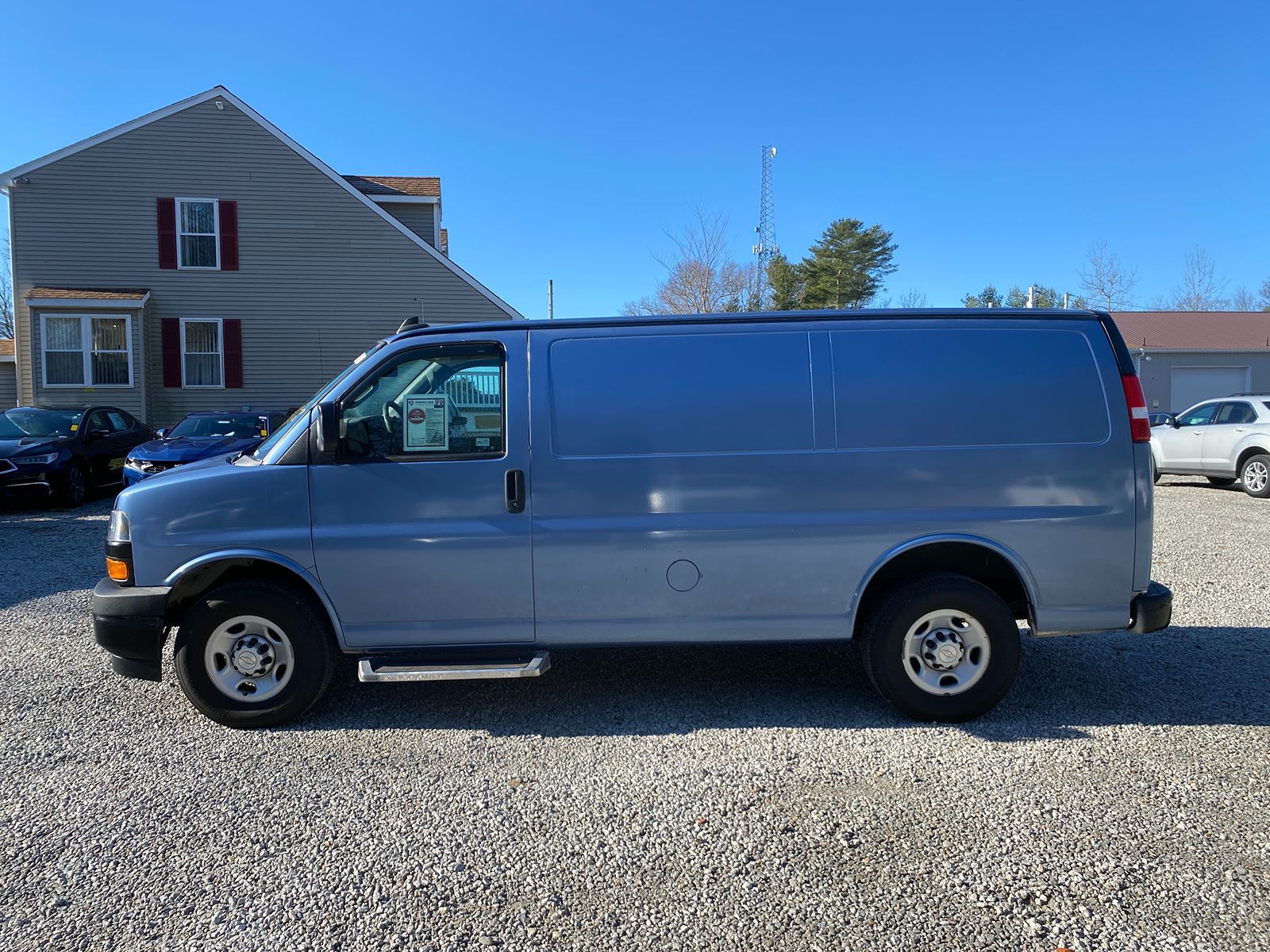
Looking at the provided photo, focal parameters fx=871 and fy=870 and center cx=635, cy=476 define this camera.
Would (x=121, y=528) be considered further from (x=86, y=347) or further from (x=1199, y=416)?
(x=86, y=347)

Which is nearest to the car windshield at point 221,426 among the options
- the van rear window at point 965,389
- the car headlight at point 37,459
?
the car headlight at point 37,459

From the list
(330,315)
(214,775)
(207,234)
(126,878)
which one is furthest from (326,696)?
(207,234)

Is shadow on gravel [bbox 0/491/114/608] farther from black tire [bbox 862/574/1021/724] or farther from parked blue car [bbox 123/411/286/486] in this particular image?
black tire [bbox 862/574/1021/724]

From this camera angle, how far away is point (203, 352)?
20.8 m

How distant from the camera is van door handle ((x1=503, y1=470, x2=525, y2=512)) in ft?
14.2

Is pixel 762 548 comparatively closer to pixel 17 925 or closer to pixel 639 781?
pixel 639 781

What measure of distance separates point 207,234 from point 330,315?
3372 mm

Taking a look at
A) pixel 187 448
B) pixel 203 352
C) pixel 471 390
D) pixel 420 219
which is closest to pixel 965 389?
pixel 471 390

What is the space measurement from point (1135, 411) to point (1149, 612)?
1015 millimetres

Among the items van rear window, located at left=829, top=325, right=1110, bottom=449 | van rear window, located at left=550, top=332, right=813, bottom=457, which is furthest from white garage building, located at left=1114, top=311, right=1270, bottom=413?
van rear window, located at left=550, top=332, right=813, bottom=457

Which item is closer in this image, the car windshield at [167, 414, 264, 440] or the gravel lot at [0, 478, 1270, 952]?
the gravel lot at [0, 478, 1270, 952]

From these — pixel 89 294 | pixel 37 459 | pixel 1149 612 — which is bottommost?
pixel 1149 612

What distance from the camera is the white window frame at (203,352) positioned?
20.6 meters

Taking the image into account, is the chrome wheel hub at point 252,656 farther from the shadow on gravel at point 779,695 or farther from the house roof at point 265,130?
the house roof at point 265,130
